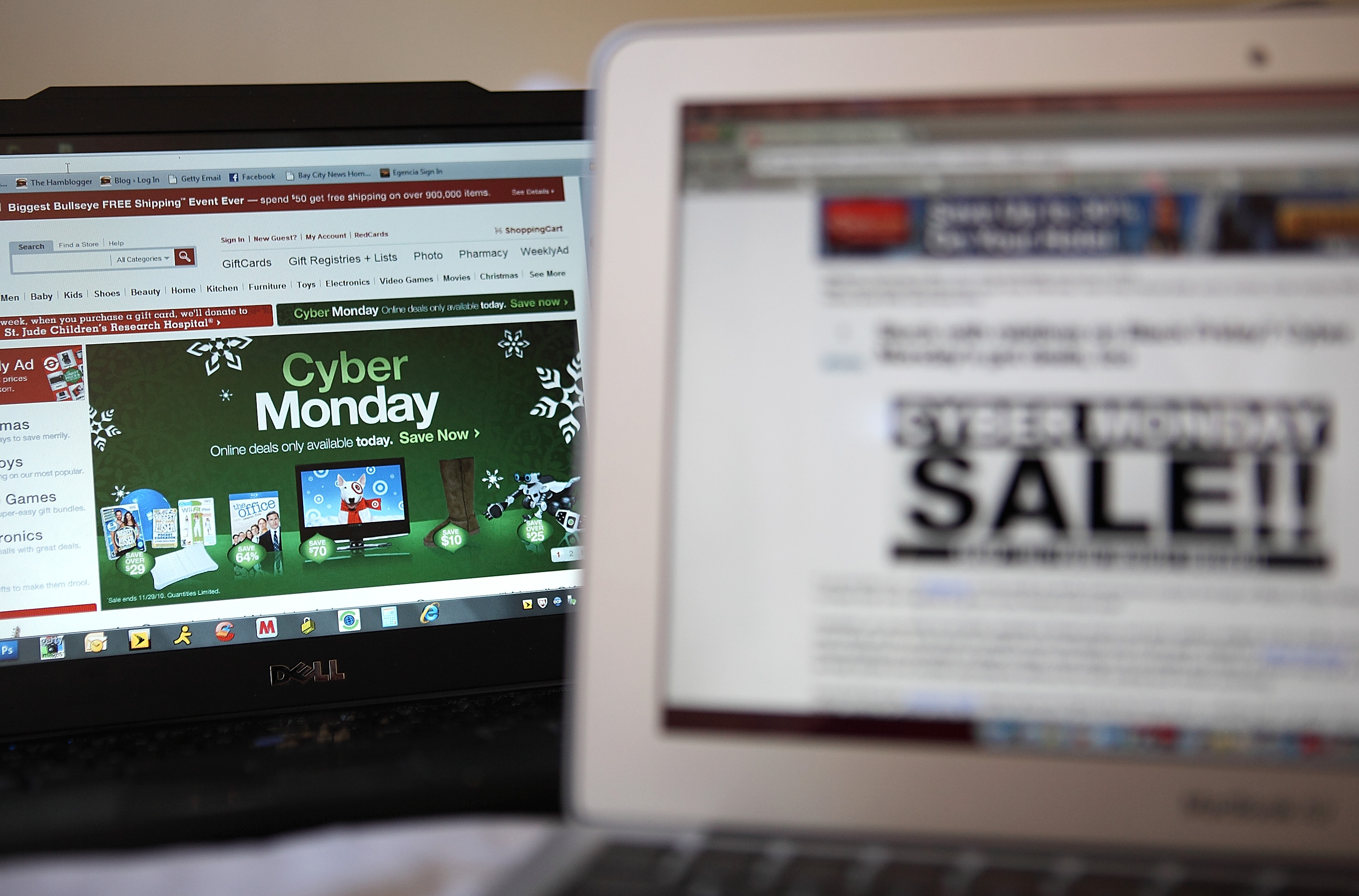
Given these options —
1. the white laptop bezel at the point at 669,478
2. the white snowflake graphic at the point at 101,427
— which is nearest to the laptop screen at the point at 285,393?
the white snowflake graphic at the point at 101,427

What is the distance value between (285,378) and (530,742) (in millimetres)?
290

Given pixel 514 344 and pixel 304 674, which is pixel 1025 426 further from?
pixel 304 674

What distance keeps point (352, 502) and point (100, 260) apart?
229mm

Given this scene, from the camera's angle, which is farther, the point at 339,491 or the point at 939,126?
the point at 339,491

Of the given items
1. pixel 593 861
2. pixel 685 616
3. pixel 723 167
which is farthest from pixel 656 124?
pixel 593 861

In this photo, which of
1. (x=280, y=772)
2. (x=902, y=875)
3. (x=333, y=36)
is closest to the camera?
(x=902, y=875)

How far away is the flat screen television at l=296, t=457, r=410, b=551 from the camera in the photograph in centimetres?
54

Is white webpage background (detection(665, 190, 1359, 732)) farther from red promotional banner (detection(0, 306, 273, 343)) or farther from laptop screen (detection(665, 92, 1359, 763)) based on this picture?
red promotional banner (detection(0, 306, 273, 343))

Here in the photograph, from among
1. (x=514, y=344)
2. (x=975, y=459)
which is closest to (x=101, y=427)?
(x=514, y=344)

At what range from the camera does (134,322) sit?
542 millimetres

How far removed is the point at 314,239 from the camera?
0.55 meters

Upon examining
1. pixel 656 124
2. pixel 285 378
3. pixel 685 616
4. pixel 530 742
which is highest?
pixel 656 124

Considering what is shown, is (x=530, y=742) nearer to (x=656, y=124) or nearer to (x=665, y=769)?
(x=665, y=769)

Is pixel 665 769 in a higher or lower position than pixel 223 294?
lower
